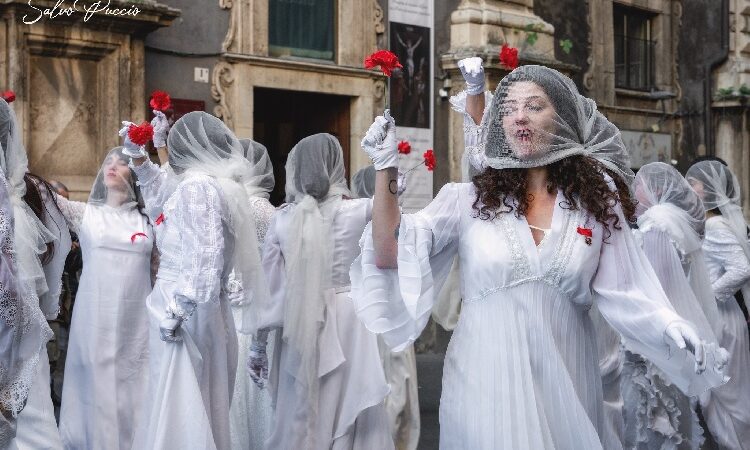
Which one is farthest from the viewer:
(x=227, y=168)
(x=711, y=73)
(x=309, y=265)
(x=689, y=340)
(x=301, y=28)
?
(x=711, y=73)

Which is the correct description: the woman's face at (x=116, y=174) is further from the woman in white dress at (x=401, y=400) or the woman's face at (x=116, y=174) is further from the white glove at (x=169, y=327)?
the woman in white dress at (x=401, y=400)

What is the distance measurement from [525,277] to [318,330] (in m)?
3.00

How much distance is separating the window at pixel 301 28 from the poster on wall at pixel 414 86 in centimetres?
88

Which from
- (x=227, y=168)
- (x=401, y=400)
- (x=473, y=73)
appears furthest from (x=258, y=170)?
(x=473, y=73)

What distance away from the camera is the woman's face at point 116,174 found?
8016 millimetres

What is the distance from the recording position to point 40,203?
22.4ft

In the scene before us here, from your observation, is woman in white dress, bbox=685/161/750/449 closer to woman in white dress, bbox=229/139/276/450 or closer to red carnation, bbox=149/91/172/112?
woman in white dress, bbox=229/139/276/450

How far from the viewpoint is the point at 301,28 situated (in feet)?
45.8

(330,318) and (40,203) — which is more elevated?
(40,203)

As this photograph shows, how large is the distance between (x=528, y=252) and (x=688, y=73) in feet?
57.4

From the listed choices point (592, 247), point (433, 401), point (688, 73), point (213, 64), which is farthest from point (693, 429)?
point (688, 73)

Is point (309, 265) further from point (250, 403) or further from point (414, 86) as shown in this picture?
point (414, 86)

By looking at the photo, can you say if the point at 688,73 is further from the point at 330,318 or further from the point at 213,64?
the point at 330,318

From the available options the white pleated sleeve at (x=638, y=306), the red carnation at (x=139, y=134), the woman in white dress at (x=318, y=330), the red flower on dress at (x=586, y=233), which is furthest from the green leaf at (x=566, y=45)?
the red flower on dress at (x=586, y=233)
